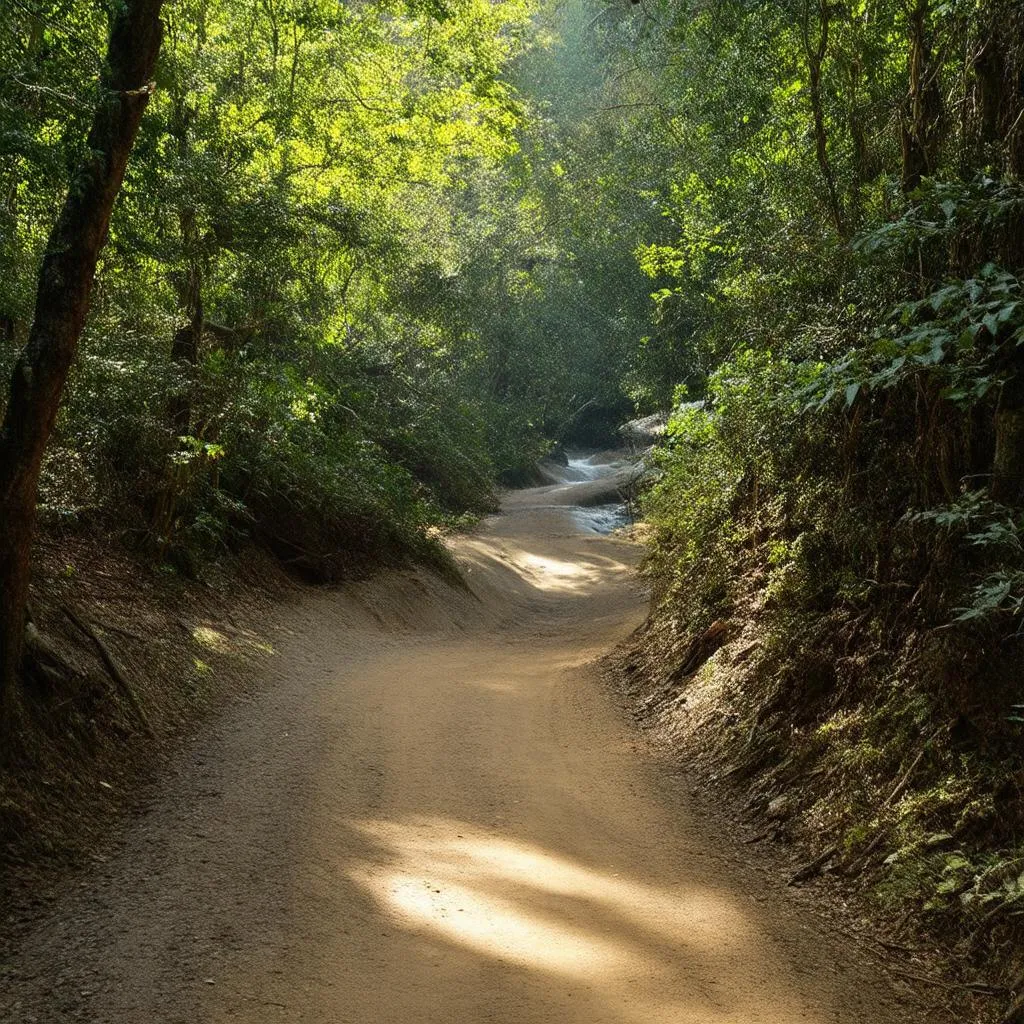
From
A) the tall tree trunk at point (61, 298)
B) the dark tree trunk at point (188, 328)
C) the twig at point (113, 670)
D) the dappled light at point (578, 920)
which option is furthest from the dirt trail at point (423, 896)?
the dark tree trunk at point (188, 328)

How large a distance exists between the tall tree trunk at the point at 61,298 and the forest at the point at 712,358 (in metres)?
0.02

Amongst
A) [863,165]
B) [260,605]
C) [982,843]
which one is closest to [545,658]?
[260,605]

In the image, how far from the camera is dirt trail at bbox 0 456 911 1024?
423 cm

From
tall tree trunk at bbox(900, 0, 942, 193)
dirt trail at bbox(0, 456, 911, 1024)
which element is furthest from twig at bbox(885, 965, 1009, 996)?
tall tree trunk at bbox(900, 0, 942, 193)

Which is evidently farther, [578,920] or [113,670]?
[113,670]

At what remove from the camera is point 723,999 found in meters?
4.34

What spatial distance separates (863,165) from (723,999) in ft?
26.1

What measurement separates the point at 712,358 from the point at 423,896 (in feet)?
43.5

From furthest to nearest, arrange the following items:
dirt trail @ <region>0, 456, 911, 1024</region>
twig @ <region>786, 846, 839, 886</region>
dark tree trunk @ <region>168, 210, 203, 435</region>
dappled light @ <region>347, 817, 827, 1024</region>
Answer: dark tree trunk @ <region>168, 210, 203, 435</region>, twig @ <region>786, 846, 839, 886</region>, dappled light @ <region>347, 817, 827, 1024</region>, dirt trail @ <region>0, 456, 911, 1024</region>

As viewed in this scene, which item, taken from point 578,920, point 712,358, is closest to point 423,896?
point 578,920

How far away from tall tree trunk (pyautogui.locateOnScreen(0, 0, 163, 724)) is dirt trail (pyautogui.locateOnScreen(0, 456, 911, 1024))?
1.85 meters

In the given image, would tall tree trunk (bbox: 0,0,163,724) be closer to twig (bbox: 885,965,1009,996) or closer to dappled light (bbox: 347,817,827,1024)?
dappled light (bbox: 347,817,827,1024)

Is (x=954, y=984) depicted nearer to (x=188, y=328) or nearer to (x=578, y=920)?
(x=578, y=920)

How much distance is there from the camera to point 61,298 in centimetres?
592
